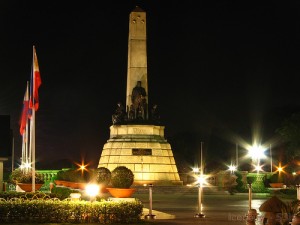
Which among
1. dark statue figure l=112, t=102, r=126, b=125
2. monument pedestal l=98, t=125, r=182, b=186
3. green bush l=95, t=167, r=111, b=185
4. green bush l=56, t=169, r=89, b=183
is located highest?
dark statue figure l=112, t=102, r=126, b=125

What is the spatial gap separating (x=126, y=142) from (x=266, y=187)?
10355 millimetres

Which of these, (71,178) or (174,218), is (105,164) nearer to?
(71,178)

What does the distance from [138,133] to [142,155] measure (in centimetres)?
172

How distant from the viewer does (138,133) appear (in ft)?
158

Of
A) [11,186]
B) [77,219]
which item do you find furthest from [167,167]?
[77,219]

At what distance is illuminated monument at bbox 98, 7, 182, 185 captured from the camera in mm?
47250

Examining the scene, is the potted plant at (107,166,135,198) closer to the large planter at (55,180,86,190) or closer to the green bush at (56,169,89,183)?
the large planter at (55,180,86,190)

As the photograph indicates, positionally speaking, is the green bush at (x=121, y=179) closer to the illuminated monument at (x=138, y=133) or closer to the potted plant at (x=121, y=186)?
the potted plant at (x=121, y=186)

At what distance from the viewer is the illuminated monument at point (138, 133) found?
47250 mm

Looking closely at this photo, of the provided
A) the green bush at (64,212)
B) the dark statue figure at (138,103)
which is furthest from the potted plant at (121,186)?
the dark statue figure at (138,103)

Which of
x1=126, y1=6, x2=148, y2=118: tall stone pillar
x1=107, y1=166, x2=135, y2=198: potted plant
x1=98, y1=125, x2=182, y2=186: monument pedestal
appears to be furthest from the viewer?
x1=126, y1=6, x2=148, y2=118: tall stone pillar

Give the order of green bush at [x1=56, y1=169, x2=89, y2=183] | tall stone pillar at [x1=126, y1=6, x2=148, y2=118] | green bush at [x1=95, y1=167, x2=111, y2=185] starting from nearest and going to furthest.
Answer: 1. green bush at [x1=95, y1=167, x2=111, y2=185]
2. green bush at [x1=56, y1=169, x2=89, y2=183]
3. tall stone pillar at [x1=126, y1=6, x2=148, y2=118]

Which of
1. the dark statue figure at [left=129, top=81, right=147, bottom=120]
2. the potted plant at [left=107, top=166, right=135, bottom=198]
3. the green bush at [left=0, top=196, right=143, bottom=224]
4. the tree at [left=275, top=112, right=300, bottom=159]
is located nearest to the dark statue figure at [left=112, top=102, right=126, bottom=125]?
the dark statue figure at [left=129, top=81, right=147, bottom=120]

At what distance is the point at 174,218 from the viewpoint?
22844 millimetres
